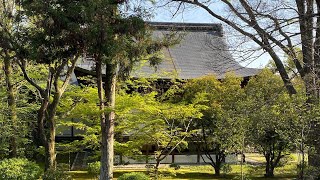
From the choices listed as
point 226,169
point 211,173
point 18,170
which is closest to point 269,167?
point 226,169

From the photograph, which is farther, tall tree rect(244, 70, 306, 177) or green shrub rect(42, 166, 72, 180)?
green shrub rect(42, 166, 72, 180)

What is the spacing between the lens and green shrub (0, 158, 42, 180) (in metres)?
9.47

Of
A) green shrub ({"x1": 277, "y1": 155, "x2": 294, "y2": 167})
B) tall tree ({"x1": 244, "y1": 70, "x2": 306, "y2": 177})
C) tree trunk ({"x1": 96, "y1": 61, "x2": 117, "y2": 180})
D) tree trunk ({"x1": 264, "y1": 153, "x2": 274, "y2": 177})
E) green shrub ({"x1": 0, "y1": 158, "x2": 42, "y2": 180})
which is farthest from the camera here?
green shrub ({"x1": 277, "y1": 155, "x2": 294, "y2": 167})

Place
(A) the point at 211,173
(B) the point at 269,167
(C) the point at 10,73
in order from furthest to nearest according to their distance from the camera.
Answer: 1. (A) the point at 211,173
2. (B) the point at 269,167
3. (C) the point at 10,73

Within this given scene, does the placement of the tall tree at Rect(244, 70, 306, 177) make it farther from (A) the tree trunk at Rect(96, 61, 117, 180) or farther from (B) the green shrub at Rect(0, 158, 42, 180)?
(B) the green shrub at Rect(0, 158, 42, 180)

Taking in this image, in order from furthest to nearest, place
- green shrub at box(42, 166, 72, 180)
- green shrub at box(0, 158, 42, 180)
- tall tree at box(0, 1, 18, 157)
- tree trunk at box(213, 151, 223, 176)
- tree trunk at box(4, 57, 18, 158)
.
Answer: tree trunk at box(213, 151, 223, 176)
tree trunk at box(4, 57, 18, 158)
tall tree at box(0, 1, 18, 157)
green shrub at box(0, 158, 42, 180)
green shrub at box(42, 166, 72, 180)

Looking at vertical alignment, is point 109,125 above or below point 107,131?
above

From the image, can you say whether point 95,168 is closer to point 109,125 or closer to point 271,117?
point 109,125

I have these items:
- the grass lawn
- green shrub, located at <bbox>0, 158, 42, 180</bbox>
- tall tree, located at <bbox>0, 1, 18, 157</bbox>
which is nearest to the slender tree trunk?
green shrub, located at <bbox>0, 158, 42, 180</bbox>

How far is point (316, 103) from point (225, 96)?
4.86 meters

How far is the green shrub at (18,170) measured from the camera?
9.47 meters

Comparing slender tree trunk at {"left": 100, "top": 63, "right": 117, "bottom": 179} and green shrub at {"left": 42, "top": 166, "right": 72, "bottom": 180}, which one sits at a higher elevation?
slender tree trunk at {"left": 100, "top": 63, "right": 117, "bottom": 179}

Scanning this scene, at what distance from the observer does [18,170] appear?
9625 mm

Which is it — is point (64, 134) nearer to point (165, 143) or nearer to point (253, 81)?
point (165, 143)
